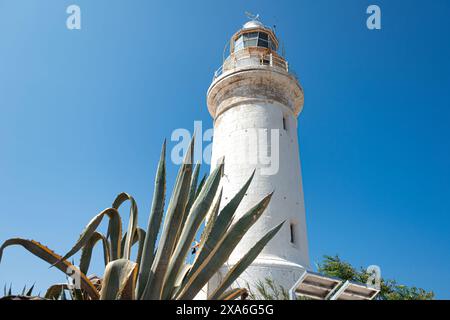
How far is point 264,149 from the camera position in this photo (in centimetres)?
1013

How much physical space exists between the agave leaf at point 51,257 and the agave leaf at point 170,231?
627 mm

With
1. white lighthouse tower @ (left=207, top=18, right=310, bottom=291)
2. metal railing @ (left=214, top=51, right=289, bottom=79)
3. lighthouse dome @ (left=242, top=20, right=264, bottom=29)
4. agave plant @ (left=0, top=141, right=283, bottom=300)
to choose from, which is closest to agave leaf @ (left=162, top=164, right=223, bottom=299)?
agave plant @ (left=0, top=141, right=283, bottom=300)

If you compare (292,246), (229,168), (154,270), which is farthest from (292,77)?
(154,270)

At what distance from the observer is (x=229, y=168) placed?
10.0m

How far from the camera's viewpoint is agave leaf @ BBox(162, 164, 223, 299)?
4.17m

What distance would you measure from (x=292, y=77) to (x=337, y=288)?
723 centimetres

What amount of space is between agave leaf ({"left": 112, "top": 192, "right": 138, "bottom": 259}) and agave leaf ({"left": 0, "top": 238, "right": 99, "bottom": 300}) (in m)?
0.81

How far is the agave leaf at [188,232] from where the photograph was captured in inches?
164

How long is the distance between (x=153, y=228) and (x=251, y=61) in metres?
8.07

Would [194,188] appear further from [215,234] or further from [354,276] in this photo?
[354,276]

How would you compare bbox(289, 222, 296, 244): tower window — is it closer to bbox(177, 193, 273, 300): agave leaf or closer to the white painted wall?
the white painted wall
